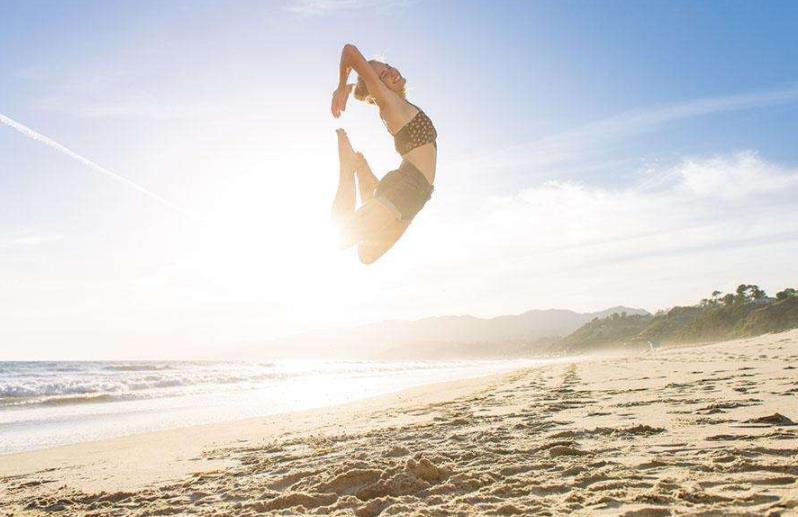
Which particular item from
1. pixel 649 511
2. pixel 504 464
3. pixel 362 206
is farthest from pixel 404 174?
pixel 649 511

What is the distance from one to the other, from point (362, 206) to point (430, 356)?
12191 cm

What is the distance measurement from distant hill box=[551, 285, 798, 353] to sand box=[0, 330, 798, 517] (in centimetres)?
4157

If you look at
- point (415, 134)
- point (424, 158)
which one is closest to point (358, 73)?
point (415, 134)

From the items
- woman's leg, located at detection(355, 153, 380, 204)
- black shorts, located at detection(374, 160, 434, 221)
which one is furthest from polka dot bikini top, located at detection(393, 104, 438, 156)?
woman's leg, located at detection(355, 153, 380, 204)

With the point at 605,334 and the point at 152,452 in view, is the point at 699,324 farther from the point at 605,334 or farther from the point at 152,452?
the point at 152,452

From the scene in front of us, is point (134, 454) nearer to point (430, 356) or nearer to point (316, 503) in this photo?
point (316, 503)

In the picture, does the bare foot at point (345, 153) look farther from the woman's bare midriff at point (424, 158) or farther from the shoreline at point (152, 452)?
the shoreline at point (152, 452)

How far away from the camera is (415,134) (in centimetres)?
539

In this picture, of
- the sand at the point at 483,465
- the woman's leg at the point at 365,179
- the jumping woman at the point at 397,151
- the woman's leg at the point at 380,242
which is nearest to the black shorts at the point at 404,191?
the jumping woman at the point at 397,151

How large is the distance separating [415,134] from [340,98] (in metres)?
0.76

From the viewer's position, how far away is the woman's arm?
5.19m

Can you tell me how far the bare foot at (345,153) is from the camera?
5711mm

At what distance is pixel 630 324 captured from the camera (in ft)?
266

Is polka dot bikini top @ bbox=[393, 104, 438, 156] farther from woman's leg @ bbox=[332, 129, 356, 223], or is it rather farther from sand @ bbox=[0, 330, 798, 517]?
sand @ bbox=[0, 330, 798, 517]
